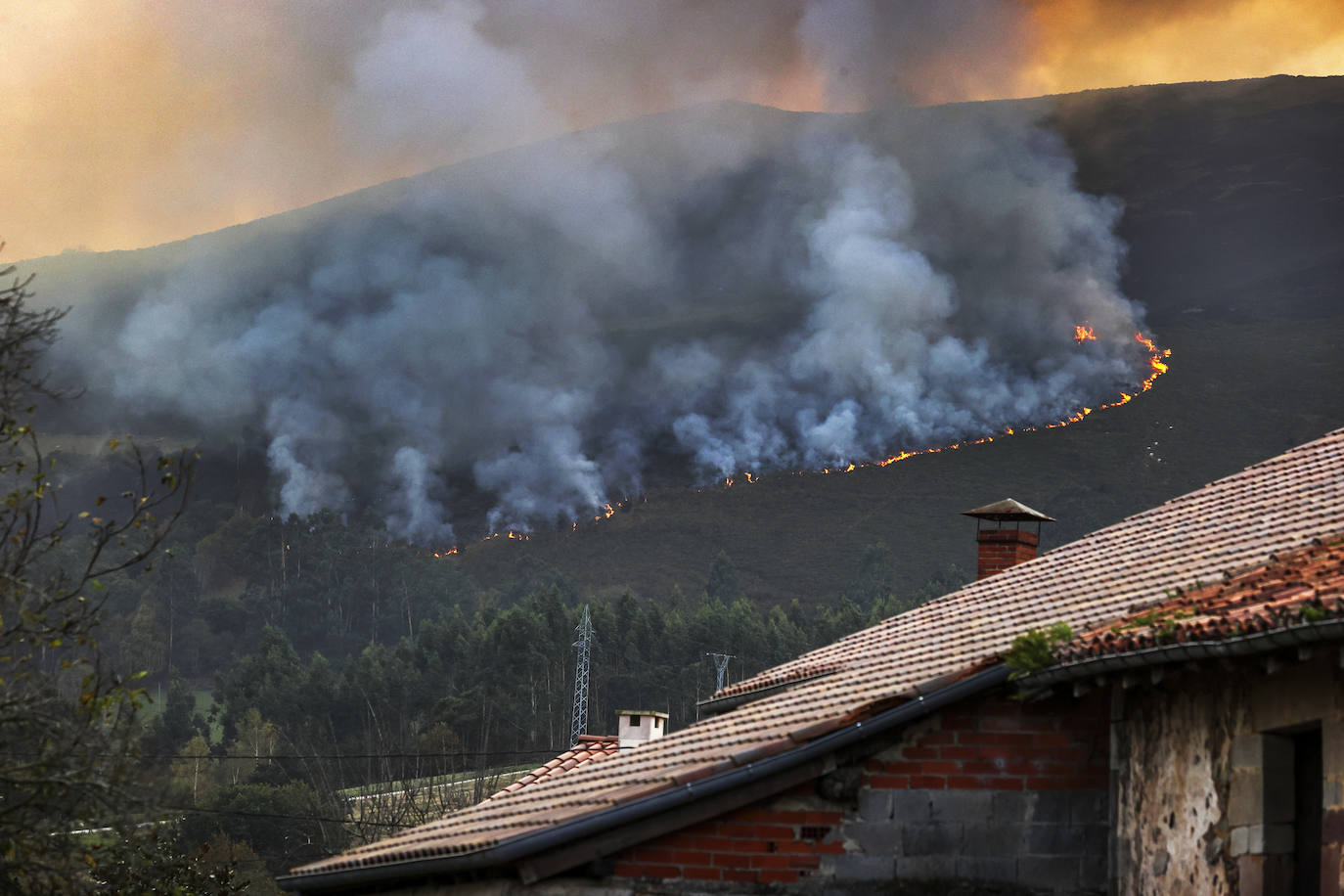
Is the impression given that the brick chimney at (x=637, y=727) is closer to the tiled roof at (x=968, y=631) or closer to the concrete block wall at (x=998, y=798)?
the tiled roof at (x=968, y=631)

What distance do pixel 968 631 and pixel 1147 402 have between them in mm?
126120

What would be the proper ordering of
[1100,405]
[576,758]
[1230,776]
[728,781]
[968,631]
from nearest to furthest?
[1230,776] < [728,781] < [968,631] < [576,758] < [1100,405]

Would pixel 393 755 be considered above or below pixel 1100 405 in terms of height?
below

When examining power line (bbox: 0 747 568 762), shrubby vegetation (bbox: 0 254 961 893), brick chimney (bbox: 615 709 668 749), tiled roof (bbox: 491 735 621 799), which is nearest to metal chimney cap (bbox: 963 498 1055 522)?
brick chimney (bbox: 615 709 668 749)

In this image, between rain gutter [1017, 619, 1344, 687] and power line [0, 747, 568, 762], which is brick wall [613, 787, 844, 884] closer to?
rain gutter [1017, 619, 1344, 687]

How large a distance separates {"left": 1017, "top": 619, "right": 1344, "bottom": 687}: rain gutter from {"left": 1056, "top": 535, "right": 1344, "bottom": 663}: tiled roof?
24 millimetres

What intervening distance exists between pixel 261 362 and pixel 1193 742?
16058 cm

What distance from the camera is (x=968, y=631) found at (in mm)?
11102

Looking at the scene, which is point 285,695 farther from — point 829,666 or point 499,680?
point 829,666

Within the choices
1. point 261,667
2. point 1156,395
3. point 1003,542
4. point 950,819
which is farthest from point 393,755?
point 1156,395

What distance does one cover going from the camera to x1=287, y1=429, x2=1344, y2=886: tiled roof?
9078 millimetres

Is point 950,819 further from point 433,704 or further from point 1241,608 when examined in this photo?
point 433,704

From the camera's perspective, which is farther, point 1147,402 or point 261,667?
point 1147,402

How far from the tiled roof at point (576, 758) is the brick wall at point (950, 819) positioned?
661cm
